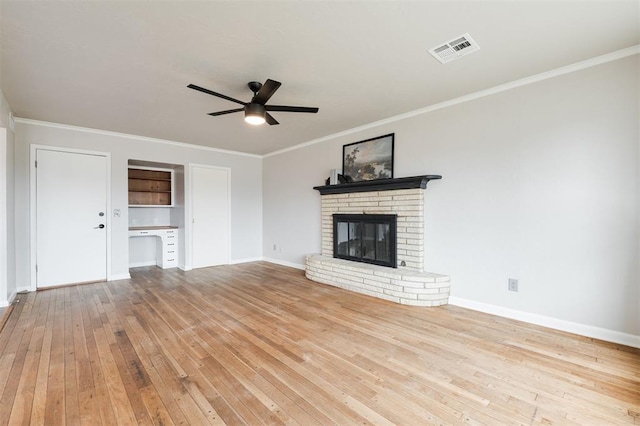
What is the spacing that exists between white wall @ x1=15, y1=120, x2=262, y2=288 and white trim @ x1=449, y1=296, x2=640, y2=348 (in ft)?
14.7

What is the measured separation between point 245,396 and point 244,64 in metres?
2.61

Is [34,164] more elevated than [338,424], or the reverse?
[34,164]

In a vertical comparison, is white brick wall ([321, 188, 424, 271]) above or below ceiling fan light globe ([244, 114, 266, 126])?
below

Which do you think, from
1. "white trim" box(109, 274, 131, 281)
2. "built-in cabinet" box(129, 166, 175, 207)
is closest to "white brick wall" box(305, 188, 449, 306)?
"white trim" box(109, 274, 131, 281)

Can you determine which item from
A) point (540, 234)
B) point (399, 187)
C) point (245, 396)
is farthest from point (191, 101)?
point (540, 234)

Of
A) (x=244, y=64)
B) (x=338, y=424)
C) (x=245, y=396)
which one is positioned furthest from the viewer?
(x=244, y=64)

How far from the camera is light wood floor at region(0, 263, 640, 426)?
65.5 inches

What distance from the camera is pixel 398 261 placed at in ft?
13.2

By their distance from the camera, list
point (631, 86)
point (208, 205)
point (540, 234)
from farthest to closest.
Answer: point (208, 205)
point (540, 234)
point (631, 86)

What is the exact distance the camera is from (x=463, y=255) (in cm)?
346

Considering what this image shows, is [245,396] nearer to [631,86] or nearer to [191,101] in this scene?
[191,101]

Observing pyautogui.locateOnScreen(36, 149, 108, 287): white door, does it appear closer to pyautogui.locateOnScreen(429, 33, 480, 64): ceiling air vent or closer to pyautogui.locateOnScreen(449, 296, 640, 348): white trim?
pyautogui.locateOnScreen(429, 33, 480, 64): ceiling air vent

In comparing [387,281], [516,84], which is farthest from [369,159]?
[516,84]

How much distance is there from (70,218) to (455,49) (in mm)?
5613
